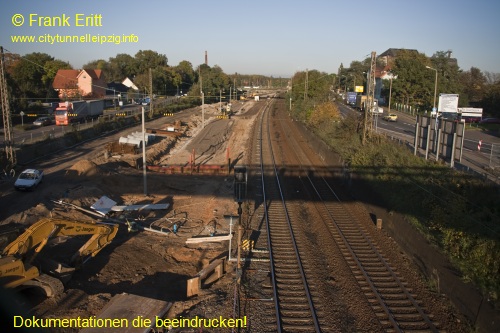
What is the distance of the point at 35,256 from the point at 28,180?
13.0m

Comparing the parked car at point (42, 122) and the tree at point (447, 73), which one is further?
the tree at point (447, 73)

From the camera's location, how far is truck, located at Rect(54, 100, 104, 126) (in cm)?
5169

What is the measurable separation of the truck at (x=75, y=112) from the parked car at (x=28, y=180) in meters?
31.0

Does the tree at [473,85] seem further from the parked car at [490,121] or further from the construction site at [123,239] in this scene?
the construction site at [123,239]

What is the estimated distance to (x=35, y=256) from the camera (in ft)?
36.2

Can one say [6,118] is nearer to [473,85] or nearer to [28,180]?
[28,180]

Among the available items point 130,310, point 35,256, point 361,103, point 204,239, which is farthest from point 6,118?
point 361,103

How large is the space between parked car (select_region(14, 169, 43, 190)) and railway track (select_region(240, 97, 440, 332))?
39.9ft

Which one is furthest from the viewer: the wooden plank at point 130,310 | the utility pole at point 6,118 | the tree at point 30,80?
the tree at point 30,80

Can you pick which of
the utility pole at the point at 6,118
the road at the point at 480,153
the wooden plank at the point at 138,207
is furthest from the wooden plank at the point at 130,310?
the utility pole at the point at 6,118

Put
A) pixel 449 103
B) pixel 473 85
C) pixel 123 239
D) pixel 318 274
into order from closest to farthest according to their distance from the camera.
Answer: pixel 318 274
pixel 123 239
pixel 449 103
pixel 473 85

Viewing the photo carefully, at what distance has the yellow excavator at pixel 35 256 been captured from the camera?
33.0 feet

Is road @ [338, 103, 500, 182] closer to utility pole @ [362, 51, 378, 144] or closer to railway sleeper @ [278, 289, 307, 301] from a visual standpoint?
utility pole @ [362, 51, 378, 144]

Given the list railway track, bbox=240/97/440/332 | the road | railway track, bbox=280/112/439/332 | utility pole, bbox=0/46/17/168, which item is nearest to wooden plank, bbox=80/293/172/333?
railway track, bbox=240/97/440/332
